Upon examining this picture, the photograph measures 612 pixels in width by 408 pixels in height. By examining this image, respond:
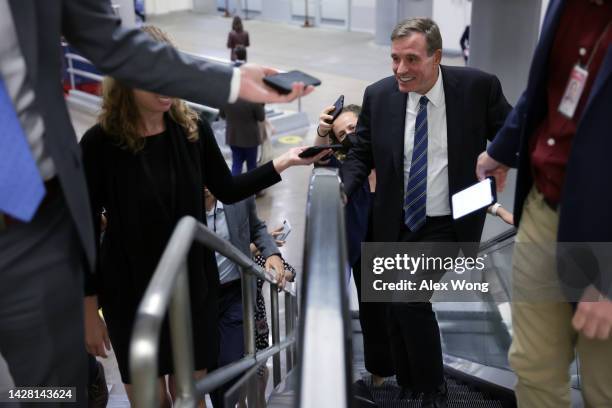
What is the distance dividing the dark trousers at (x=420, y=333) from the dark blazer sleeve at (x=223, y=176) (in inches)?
37.8

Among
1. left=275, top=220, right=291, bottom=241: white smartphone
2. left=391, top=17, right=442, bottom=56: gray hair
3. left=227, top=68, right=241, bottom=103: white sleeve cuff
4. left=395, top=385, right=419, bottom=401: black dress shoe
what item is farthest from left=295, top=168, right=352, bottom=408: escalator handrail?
left=275, top=220, right=291, bottom=241: white smartphone

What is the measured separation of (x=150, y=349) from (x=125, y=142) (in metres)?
1.39

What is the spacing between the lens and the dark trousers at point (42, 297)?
1.69m

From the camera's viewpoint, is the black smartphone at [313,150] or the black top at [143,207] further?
the black smartphone at [313,150]

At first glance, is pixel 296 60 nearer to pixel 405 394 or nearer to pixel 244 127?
pixel 244 127

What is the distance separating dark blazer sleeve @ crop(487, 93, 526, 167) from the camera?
90.4 inches

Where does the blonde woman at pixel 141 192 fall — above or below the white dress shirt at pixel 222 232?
above

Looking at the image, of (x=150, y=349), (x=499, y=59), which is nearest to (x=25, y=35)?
(x=150, y=349)

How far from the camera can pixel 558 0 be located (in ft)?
6.56

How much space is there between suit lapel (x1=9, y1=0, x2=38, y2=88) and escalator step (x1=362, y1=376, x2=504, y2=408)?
2774 millimetres

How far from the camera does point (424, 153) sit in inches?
140

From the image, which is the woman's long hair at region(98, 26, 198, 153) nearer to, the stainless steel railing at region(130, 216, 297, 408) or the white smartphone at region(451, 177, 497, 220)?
the stainless steel railing at region(130, 216, 297, 408)

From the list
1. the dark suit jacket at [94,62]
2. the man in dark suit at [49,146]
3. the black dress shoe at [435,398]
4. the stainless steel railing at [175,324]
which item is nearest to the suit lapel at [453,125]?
the black dress shoe at [435,398]

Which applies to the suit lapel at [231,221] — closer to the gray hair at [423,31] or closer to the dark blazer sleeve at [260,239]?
the dark blazer sleeve at [260,239]
